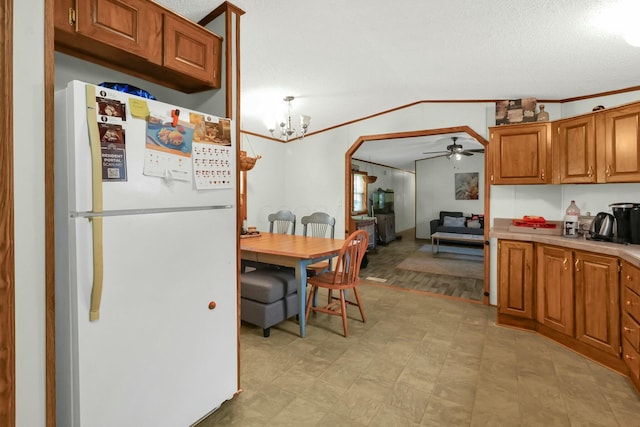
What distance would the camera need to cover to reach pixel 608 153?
8.75 feet

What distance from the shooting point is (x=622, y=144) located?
2564mm

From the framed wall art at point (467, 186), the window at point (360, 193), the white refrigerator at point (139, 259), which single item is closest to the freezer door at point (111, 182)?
the white refrigerator at point (139, 259)

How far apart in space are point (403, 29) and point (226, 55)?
1.27 m

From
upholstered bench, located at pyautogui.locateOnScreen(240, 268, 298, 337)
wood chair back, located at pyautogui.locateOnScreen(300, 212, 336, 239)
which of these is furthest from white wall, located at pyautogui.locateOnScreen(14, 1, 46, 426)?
wood chair back, located at pyautogui.locateOnScreen(300, 212, 336, 239)

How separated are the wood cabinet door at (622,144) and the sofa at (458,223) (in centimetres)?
503

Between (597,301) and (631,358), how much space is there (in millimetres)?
442

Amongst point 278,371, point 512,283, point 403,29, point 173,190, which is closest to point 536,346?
point 512,283

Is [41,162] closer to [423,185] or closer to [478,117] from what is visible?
[478,117]

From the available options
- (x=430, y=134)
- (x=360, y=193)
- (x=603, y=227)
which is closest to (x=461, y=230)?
(x=360, y=193)

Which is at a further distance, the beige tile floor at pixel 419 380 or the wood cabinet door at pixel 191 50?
the beige tile floor at pixel 419 380

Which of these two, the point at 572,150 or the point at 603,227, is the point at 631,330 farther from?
the point at 572,150

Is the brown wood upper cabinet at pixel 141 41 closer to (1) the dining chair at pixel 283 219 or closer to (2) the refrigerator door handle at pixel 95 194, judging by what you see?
(2) the refrigerator door handle at pixel 95 194

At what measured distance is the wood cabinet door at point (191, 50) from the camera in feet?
5.82

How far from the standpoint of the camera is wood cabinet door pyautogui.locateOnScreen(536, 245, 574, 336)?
8.87 feet
